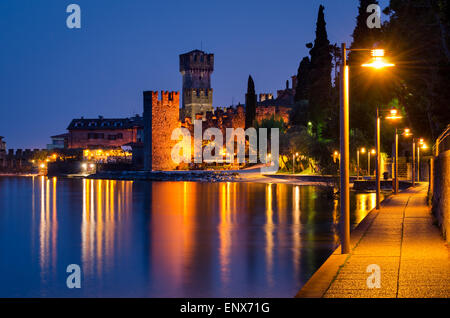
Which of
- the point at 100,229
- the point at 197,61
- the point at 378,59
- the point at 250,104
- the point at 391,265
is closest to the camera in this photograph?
the point at 391,265

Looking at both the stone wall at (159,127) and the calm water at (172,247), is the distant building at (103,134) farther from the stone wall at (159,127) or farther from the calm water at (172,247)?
the calm water at (172,247)

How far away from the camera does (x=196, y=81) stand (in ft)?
382

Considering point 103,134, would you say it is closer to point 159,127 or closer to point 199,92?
point 199,92

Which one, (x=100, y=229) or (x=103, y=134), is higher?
(x=103, y=134)

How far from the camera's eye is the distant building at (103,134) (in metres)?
105

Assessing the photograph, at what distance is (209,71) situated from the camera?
11769 centimetres

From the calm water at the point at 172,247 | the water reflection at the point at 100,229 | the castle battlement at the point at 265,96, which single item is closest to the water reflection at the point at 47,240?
the calm water at the point at 172,247

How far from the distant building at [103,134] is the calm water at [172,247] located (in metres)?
73.9

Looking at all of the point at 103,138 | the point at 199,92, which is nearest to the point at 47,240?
the point at 103,138

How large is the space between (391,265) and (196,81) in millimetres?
108940

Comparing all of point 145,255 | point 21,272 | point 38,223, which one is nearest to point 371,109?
point 38,223

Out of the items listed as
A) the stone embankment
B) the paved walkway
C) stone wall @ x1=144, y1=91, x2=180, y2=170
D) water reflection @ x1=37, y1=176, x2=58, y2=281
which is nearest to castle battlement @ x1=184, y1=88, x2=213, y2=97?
the stone embankment
